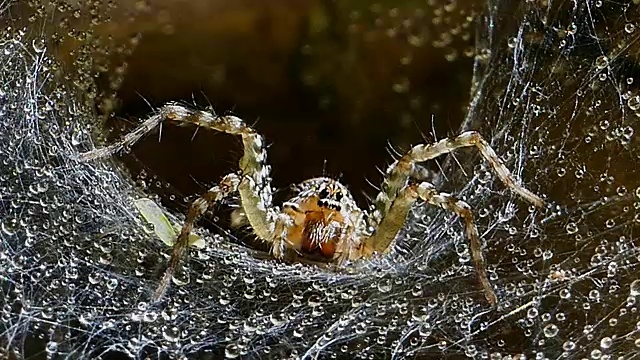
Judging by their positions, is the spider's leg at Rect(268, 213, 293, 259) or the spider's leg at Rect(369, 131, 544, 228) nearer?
the spider's leg at Rect(369, 131, 544, 228)

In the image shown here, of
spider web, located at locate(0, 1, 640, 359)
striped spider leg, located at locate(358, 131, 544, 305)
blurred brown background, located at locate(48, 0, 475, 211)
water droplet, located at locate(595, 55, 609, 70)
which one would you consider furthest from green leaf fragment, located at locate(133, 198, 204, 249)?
water droplet, located at locate(595, 55, 609, 70)

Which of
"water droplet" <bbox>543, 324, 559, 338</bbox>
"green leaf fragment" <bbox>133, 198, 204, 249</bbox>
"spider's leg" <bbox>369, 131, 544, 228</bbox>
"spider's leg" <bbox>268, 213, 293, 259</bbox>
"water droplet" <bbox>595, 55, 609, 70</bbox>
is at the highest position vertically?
"water droplet" <bbox>595, 55, 609, 70</bbox>

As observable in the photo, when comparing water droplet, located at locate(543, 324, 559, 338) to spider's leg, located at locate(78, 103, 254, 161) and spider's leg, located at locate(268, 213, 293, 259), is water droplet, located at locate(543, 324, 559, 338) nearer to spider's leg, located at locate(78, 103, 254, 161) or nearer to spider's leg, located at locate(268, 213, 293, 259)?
spider's leg, located at locate(268, 213, 293, 259)

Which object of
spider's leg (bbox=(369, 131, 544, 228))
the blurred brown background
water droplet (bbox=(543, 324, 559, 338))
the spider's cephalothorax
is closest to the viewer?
water droplet (bbox=(543, 324, 559, 338))

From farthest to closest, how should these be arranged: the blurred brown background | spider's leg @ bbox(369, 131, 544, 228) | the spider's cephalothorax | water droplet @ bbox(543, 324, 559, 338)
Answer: the blurred brown background → the spider's cephalothorax → spider's leg @ bbox(369, 131, 544, 228) → water droplet @ bbox(543, 324, 559, 338)

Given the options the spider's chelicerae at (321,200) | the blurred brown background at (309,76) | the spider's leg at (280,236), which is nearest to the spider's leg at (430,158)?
the spider's chelicerae at (321,200)

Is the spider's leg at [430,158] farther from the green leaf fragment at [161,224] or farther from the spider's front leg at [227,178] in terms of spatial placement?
the green leaf fragment at [161,224]

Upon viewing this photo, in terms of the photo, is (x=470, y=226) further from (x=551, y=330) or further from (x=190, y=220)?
(x=190, y=220)

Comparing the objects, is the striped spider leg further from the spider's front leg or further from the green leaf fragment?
the green leaf fragment

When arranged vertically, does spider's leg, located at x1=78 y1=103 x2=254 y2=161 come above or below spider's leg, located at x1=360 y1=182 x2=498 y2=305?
above
